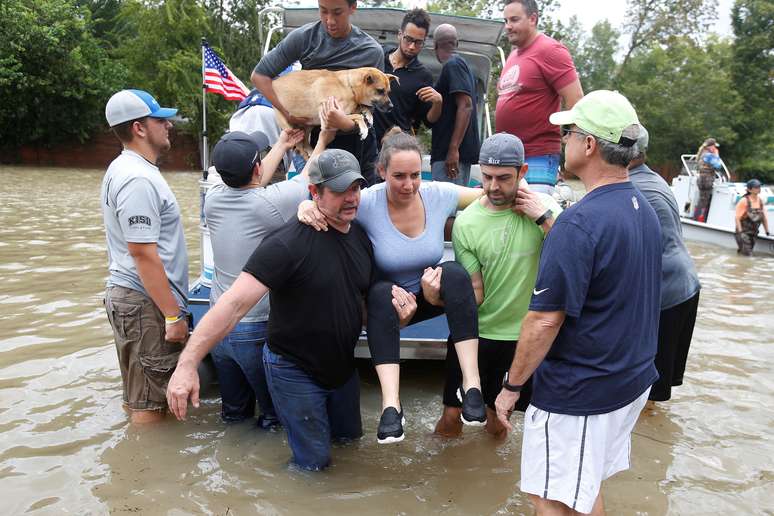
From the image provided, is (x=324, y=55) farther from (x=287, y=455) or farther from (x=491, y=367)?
(x=287, y=455)

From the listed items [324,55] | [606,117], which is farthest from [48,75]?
[606,117]

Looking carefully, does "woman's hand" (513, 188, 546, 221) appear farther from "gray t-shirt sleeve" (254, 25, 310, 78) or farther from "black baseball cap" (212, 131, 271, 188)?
"gray t-shirt sleeve" (254, 25, 310, 78)

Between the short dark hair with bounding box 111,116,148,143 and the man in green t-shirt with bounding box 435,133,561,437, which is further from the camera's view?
the short dark hair with bounding box 111,116,148,143

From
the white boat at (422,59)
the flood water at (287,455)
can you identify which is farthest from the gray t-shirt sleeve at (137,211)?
the flood water at (287,455)

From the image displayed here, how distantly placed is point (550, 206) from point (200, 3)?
128ft

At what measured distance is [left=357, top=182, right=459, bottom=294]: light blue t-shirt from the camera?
3.46 m

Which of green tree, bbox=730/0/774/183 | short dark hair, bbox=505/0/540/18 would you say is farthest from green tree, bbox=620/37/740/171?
short dark hair, bbox=505/0/540/18

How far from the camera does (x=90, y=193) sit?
19422 millimetres

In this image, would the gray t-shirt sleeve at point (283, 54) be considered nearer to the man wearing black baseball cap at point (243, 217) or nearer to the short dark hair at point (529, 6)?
the man wearing black baseball cap at point (243, 217)

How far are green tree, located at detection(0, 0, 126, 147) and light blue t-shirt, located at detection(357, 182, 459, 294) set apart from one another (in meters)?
31.2

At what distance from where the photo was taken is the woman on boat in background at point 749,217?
1328 centimetres

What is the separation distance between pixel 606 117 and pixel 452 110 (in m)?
3.32

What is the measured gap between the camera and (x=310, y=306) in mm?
3275

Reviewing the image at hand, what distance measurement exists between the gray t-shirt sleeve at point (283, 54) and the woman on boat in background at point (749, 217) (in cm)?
1216
